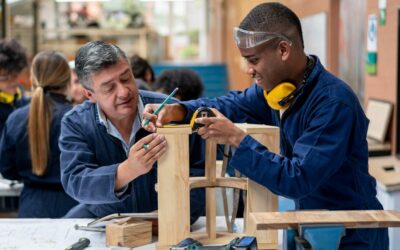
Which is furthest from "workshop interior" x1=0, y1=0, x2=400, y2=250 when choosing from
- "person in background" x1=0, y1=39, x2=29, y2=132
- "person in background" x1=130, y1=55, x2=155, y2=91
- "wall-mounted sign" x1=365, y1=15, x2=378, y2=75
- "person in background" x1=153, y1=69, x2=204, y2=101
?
"person in background" x1=130, y1=55, x2=155, y2=91

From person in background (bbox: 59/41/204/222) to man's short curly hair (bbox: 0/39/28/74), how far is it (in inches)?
77.1

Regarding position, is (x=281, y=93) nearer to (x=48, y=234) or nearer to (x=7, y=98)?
(x=48, y=234)

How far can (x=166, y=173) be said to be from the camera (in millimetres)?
2029

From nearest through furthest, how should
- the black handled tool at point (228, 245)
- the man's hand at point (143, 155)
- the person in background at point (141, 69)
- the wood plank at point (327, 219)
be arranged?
the wood plank at point (327, 219), the black handled tool at point (228, 245), the man's hand at point (143, 155), the person in background at point (141, 69)

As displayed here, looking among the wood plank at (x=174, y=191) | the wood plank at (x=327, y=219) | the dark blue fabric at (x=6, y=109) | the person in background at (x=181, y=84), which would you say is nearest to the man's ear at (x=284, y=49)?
the wood plank at (x=174, y=191)

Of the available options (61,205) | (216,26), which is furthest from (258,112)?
(216,26)

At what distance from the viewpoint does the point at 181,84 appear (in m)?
3.87

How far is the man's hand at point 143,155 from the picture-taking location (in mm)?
1998

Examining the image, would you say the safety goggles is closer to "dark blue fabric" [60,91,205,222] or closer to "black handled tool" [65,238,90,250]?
"dark blue fabric" [60,91,205,222]

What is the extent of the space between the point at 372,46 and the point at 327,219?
3070 millimetres

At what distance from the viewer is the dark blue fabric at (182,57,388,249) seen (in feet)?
5.86

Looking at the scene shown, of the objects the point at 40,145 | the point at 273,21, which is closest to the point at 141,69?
the point at 40,145

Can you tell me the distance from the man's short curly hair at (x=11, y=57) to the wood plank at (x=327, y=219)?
298cm

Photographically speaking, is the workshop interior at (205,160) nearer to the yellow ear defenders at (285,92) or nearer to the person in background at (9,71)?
the yellow ear defenders at (285,92)
